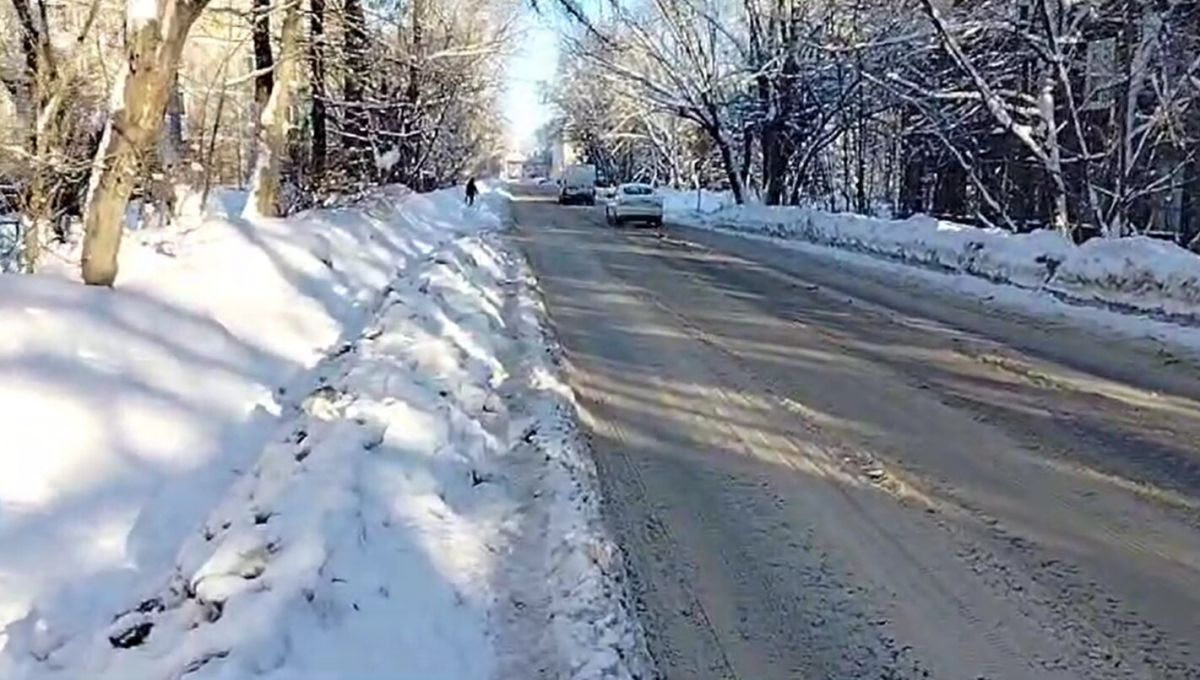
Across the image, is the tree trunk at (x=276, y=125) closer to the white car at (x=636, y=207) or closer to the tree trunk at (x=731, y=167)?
the white car at (x=636, y=207)

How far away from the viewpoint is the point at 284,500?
495 cm

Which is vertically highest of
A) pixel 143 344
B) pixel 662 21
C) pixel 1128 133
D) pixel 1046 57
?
pixel 662 21

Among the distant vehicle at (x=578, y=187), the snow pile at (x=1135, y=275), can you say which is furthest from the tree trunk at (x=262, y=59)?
the distant vehicle at (x=578, y=187)

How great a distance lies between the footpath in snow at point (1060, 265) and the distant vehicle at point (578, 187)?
36.4 metres

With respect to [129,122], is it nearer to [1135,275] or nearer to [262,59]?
[262,59]

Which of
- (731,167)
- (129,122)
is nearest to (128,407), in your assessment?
(129,122)

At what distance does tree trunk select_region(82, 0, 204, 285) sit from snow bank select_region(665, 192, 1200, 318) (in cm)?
1043

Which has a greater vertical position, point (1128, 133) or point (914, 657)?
point (1128, 133)

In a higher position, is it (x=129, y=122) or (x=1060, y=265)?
(x=129, y=122)

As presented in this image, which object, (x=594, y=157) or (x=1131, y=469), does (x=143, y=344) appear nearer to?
(x=1131, y=469)

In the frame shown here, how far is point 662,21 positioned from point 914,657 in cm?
3568

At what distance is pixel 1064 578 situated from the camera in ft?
15.6

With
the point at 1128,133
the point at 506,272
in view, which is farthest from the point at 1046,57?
the point at 506,272

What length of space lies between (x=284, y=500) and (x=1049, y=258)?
13609 millimetres
